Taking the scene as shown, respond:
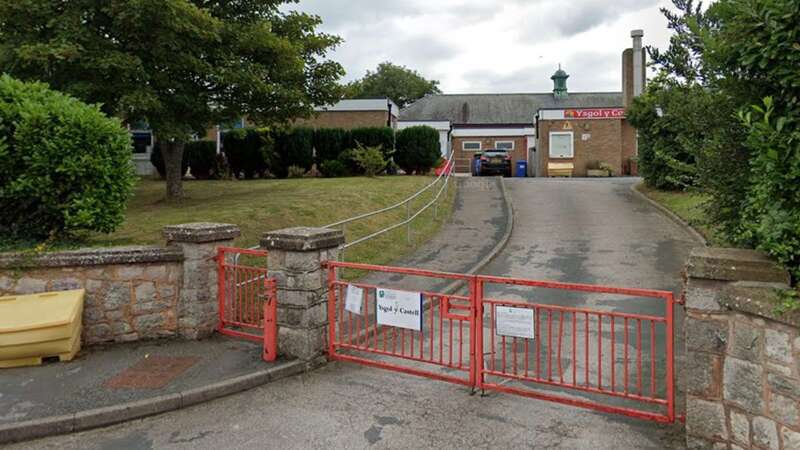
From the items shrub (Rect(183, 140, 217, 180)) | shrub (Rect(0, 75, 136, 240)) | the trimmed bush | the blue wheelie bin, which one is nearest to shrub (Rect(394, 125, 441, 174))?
the trimmed bush

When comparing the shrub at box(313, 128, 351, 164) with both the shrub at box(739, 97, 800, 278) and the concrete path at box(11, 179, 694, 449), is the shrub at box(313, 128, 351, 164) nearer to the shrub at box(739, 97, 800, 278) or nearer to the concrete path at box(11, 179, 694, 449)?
the concrete path at box(11, 179, 694, 449)

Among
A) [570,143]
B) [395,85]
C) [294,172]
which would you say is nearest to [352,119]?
[294,172]

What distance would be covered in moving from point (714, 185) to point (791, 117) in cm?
231

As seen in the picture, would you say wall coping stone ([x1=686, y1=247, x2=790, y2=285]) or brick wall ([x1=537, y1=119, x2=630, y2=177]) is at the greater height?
brick wall ([x1=537, y1=119, x2=630, y2=177])

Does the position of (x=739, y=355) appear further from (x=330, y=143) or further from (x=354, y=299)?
(x=330, y=143)

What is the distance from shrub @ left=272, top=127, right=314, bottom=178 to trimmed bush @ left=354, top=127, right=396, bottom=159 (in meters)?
1.75

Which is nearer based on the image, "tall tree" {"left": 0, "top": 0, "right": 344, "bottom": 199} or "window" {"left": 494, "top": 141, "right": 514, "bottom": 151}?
"tall tree" {"left": 0, "top": 0, "right": 344, "bottom": 199}

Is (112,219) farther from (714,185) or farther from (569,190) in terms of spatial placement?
(569,190)

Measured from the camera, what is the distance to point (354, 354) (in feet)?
21.3

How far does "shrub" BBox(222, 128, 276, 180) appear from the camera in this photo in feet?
73.7

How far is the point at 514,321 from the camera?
16.8 feet

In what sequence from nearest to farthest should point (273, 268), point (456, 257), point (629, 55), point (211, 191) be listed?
point (273, 268) → point (456, 257) → point (211, 191) → point (629, 55)

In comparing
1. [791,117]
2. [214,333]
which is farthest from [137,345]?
[791,117]

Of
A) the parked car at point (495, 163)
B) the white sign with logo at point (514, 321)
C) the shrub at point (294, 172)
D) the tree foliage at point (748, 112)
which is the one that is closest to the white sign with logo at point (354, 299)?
the white sign with logo at point (514, 321)
